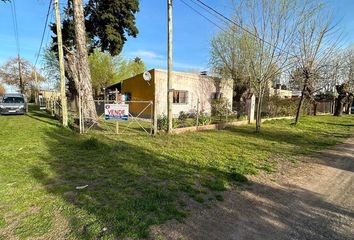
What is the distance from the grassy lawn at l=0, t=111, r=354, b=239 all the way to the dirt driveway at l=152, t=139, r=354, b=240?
0.31 metres

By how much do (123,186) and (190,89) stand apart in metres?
17.1

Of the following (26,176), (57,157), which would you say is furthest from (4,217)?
(57,157)

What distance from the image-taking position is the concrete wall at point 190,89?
19.7 m

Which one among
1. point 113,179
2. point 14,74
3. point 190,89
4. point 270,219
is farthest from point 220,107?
point 14,74

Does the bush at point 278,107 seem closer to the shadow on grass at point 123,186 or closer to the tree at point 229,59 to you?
the tree at point 229,59

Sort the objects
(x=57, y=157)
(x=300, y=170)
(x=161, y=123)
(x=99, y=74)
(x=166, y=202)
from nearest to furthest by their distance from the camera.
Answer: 1. (x=166, y=202)
2. (x=300, y=170)
3. (x=57, y=157)
4. (x=161, y=123)
5. (x=99, y=74)

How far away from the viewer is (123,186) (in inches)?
202

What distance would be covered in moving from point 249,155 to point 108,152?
173 inches

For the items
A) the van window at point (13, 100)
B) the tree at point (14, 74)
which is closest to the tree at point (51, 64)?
the van window at point (13, 100)

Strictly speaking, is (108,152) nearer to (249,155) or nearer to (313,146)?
(249,155)

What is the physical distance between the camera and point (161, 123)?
12.7m

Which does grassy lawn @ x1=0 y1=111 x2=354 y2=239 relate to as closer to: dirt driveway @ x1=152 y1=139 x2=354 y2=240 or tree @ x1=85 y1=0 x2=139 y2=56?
dirt driveway @ x1=152 y1=139 x2=354 y2=240

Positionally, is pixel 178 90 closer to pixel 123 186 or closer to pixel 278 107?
pixel 278 107

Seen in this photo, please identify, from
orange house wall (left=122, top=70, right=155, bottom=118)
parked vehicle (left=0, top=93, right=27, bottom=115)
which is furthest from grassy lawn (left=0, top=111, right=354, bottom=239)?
parked vehicle (left=0, top=93, right=27, bottom=115)
